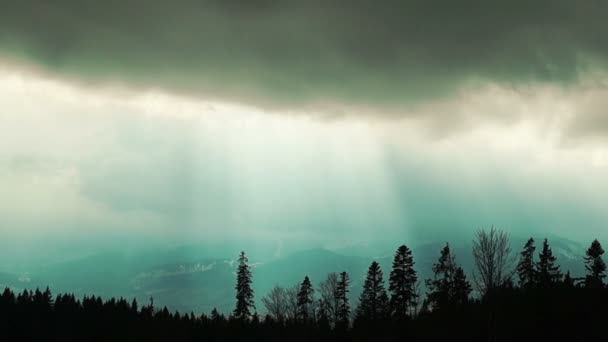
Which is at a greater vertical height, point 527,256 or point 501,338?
point 527,256

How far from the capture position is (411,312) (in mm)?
117250

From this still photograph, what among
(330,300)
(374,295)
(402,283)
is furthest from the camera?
(330,300)

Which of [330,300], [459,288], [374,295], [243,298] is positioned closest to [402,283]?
[374,295]

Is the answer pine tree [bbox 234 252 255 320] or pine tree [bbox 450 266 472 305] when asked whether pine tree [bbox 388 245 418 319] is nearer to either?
pine tree [bbox 450 266 472 305]

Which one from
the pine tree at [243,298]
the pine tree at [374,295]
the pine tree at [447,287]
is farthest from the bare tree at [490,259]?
the pine tree at [243,298]

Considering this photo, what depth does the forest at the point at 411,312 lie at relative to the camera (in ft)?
238

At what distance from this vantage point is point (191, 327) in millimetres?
122250

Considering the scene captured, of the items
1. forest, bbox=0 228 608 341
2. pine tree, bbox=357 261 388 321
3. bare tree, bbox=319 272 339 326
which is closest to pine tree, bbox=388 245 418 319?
forest, bbox=0 228 608 341

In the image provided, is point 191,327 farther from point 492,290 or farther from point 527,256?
point 492,290

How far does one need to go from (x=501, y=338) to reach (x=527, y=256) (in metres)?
42.9

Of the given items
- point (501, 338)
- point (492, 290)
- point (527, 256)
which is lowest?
point (501, 338)

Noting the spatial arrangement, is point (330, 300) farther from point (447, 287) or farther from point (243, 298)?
point (447, 287)

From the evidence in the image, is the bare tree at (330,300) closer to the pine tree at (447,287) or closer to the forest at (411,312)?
the forest at (411,312)

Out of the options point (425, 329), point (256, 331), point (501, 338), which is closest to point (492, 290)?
point (501, 338)
